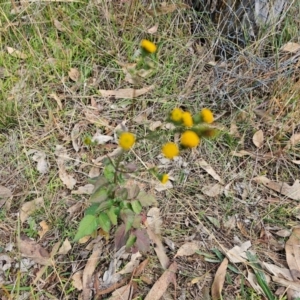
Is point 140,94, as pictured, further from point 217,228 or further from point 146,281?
point 146,281

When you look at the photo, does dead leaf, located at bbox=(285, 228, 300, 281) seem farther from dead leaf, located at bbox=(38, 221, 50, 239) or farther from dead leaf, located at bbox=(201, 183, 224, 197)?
dead leaf, located at bbox=(38, 221, 50, 239)

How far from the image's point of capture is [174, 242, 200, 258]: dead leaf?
159 centimetres

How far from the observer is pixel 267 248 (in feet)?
5.37

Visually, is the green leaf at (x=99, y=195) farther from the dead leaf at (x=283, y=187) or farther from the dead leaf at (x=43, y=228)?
the dead leaf at (x=283, y=187)

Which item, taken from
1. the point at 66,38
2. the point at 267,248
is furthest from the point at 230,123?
the point at 66,38

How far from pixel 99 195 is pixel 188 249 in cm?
49

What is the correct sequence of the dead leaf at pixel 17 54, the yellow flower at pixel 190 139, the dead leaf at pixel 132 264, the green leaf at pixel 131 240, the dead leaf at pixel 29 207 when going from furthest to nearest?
the dead leaf at pixel 17 54
the dead leaf at pixel 29 207
the dead leaf at pixel 132 264
the green leaf at pixel 131 240
the yellow flower at pixel 190 139

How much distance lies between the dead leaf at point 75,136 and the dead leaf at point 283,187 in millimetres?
832

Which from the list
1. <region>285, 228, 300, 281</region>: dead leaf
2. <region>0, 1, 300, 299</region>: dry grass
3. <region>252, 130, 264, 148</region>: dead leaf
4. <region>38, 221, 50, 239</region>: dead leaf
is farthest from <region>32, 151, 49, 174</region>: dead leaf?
<region>285, 228, 300, 281</region>: dead leaf

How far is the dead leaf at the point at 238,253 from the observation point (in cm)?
158

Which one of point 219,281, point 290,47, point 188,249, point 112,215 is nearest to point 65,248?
point 112,215

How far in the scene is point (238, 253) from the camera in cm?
160

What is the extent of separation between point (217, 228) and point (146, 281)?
37 centimetres

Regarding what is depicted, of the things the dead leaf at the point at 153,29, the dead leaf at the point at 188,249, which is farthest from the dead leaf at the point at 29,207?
the dead leaf at the point at 153,29
